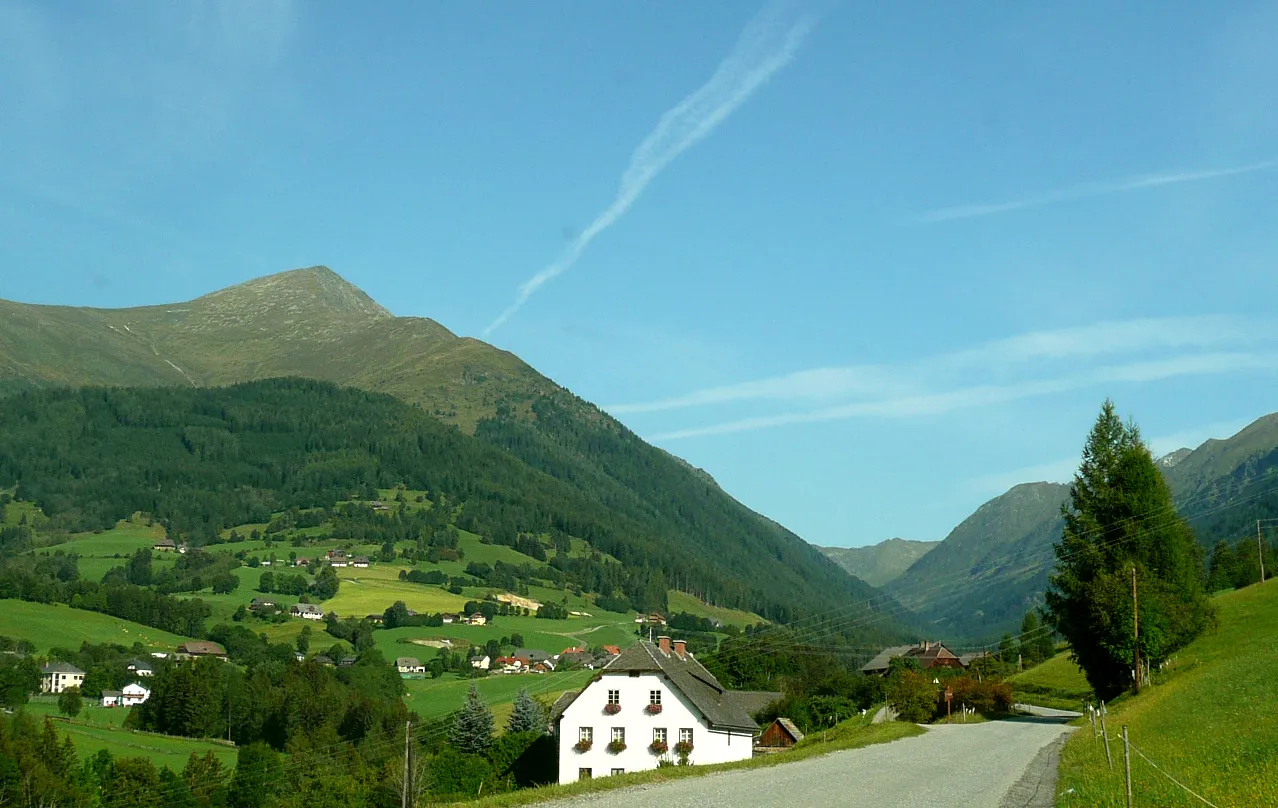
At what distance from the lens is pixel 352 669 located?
5556 inches

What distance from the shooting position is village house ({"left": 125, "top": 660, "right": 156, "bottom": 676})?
142750 mm

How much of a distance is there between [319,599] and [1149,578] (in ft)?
555

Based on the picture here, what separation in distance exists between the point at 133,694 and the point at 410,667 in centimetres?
3576

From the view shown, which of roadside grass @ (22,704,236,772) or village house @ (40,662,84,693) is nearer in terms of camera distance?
roadside grass @ (22,704,236,772)

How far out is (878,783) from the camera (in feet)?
90.2

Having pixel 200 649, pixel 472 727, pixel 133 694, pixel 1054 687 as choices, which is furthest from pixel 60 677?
pixel 1054 687

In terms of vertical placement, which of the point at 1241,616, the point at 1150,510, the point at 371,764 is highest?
the point at 1150,510

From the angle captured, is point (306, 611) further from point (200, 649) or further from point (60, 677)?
point (60, 677)

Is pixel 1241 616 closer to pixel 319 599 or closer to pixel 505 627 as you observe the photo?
pixel 505 627

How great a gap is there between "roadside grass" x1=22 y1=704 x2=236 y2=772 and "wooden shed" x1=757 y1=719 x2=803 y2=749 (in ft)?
163

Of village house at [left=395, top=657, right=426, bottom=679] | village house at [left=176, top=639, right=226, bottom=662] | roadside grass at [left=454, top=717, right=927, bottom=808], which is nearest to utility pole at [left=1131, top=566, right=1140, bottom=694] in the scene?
roadside grass at [left=454, top=717, right=927, bottom=808]

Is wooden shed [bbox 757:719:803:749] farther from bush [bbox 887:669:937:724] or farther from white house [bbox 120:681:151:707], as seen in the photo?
white house [bbox 120:681:151:707]

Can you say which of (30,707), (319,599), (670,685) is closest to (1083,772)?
(670,685)

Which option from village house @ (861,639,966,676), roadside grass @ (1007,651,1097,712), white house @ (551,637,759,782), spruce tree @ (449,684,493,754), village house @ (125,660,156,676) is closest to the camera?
white house @ (551,637,759,782)
